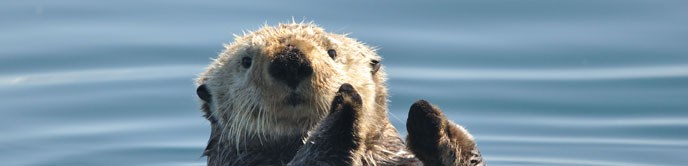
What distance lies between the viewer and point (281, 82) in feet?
21.3

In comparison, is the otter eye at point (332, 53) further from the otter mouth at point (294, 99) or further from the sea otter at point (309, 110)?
the otter mouth at point (294, 99)

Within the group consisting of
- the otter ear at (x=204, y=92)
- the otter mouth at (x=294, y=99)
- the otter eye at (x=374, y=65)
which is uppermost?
the otter eye at (x=374, y=65)

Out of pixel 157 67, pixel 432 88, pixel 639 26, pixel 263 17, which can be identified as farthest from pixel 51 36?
pixel 639 26

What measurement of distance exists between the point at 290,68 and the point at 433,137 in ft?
2.71

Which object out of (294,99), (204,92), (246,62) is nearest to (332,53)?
(246,62)

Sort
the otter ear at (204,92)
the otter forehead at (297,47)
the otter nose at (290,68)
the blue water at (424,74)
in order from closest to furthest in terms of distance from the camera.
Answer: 1. the otter nose at (290,68)
2. the otter forehead at (297,47)
3. the otter ear at (204,92)
4. the blue water at (424,74)

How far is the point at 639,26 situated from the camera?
1103 centimetres

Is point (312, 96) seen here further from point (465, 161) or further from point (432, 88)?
point (432, 88)

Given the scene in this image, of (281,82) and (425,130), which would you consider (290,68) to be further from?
(425,130)

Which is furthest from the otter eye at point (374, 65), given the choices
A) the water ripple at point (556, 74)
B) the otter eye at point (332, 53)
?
the water ripple at point (556, 74)

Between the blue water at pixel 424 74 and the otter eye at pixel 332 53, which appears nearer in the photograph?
the otter eye at pixel 332 53

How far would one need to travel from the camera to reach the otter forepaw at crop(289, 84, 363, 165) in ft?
21.4

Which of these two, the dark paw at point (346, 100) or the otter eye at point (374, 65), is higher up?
the otter eye at point (374, 65)

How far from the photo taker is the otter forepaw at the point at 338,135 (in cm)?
653
